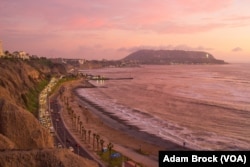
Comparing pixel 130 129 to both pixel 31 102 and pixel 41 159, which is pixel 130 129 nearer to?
pixel 31 102

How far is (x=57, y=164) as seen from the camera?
1230 cm

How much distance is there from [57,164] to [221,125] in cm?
4094

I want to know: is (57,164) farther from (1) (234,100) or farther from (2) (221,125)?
(1) (234,100)

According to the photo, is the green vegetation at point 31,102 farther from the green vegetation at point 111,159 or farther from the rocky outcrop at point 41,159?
the rocky outcrop at point 41,159

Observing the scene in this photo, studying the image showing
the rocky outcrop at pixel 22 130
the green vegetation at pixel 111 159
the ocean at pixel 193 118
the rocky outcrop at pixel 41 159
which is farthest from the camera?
the ocean at pixel 193 118

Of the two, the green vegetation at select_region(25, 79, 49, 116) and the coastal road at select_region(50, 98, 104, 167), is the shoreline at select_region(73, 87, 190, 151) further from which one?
the green vegetation at select_region(25, 79, 49, 116)

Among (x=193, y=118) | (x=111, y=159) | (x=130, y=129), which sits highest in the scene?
(x=111, y=159)

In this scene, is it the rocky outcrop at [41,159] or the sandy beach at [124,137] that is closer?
the rocky outcrop at [41,159]

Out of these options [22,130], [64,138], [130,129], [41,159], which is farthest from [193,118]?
[41,159]

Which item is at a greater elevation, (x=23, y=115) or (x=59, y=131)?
(x=23, y=115)

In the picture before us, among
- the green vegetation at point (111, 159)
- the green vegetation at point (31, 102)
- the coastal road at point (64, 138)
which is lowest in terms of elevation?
the green vegetation at point (111, 159)

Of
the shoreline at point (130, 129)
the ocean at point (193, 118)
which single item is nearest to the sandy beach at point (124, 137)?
the shoreline at point (130, 129)

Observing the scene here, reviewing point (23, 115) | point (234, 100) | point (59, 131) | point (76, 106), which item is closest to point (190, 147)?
point (59, 131)

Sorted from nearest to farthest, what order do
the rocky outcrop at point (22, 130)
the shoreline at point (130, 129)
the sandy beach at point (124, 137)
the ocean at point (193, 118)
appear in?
Answer: the rocky outcrop at point (22, 130) → the sandy beach at point (124, 137) → the shoreline at point (130, 129) → the ocean at point (193, 118)
